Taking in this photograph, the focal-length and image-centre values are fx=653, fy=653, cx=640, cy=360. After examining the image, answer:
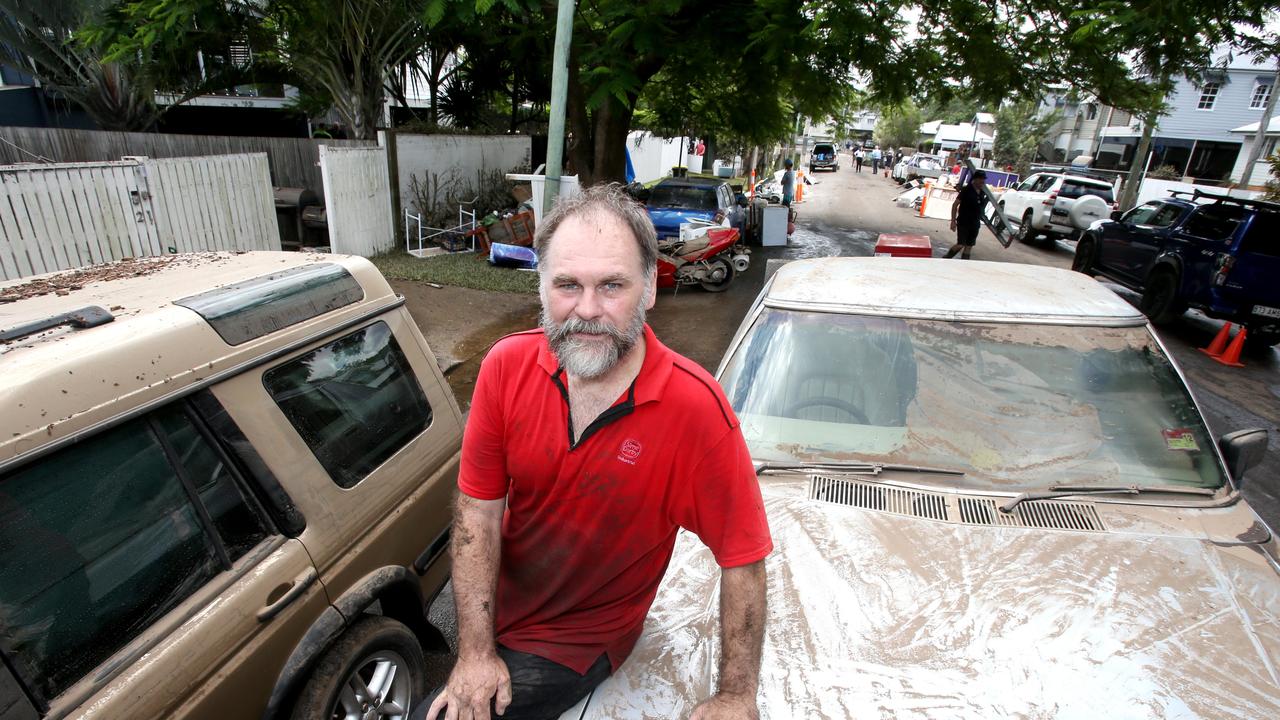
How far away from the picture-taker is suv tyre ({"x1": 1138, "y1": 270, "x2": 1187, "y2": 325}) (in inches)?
377

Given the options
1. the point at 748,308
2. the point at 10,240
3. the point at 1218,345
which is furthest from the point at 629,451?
the point at 1218,345

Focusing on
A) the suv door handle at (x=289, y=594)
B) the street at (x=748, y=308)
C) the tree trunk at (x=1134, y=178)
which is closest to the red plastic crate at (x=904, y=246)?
the street at (x=748, y=308)

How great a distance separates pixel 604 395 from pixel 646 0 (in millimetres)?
9258

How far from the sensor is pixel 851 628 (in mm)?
1874

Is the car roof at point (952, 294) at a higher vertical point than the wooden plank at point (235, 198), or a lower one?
higher

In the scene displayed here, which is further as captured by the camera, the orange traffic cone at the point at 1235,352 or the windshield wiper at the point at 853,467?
the orange traffic cone at the point at 1235,352

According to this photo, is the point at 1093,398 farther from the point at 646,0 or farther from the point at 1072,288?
the point at 646,0

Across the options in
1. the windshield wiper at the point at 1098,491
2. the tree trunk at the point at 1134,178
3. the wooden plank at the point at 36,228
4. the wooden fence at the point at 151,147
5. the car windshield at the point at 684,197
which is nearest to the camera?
the windshield wiper at the point at 1098,491

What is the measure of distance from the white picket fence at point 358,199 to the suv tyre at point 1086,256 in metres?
12.9

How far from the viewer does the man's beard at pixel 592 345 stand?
157cm

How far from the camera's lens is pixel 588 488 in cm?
162

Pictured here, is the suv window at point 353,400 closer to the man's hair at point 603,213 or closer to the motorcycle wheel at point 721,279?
the man's hair at point 603,213

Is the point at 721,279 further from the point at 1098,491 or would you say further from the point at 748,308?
the point at 1098,491

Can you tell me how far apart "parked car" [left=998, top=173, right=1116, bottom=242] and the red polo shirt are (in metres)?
Result: 19.4
